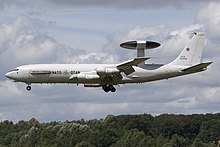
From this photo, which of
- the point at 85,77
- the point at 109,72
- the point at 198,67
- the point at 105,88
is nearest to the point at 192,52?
the point at 198,67

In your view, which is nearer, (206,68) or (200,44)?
(206,68)

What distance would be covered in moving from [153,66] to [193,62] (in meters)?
6.18

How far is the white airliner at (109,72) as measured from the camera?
497 ft

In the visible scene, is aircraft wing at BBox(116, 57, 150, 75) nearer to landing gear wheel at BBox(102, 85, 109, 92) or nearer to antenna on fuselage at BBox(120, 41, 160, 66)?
antenna on fuselage at BBox(120, 41, 160, 66)

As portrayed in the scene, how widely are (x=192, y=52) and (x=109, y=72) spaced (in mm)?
13974

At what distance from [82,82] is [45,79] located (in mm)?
4954

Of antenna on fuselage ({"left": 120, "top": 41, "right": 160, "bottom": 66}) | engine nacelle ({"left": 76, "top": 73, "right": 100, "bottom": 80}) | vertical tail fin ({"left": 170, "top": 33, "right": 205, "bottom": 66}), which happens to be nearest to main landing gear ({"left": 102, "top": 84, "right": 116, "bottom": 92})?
engine nacelle ({"left": 76, "top": 73, "right": 100, "bottom": 80})

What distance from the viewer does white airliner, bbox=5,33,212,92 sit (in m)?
151

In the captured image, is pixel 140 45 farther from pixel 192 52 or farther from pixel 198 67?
pixel 192 52

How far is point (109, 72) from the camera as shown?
151750mm

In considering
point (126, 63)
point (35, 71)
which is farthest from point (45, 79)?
point (126, 63)

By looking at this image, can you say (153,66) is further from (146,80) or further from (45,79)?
(45,79)

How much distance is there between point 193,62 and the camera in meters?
158

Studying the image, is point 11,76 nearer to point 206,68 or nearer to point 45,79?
point 45,79
